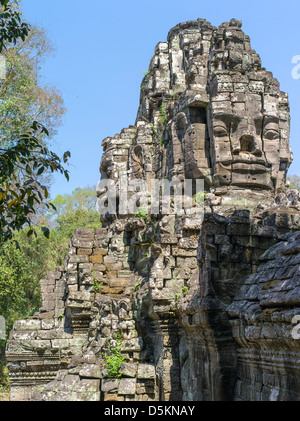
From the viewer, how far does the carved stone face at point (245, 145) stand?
1214 cm

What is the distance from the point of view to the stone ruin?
6500mm

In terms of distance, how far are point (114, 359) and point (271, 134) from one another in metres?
6.25

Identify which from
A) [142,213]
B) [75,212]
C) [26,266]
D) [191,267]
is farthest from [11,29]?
[75,212]

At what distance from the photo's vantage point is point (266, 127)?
40.4ft

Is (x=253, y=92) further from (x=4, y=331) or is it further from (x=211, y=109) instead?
(x=4, y=331)

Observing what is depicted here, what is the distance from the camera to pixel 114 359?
10.6 meters

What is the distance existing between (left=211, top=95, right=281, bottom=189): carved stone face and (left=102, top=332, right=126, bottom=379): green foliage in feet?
14.4

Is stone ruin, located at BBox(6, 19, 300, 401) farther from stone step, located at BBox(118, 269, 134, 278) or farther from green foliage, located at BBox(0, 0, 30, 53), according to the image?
green foliage, located at BBox(0, 0, 30, 53)

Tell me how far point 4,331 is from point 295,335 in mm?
18078

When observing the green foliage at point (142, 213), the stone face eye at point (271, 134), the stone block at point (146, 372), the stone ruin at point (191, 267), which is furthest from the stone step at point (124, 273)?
the stone face eye at point (271, 134)

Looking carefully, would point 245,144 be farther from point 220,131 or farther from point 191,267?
point 191,267
